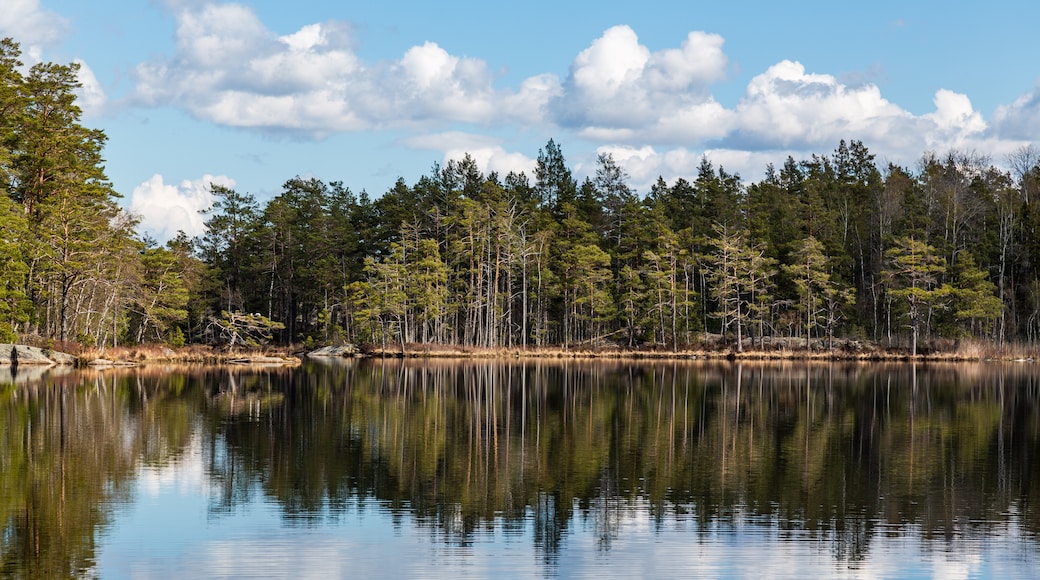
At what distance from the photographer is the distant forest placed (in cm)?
7825

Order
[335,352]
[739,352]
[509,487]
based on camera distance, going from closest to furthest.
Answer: [509,487] → [739,352] → [335,352]

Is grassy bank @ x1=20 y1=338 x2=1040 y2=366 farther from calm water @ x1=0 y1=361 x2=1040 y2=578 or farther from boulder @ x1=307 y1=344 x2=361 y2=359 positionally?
calm water @ x1=0 y1=361 x2=1040 y2=578

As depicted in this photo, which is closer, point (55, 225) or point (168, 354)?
point (55, 225)

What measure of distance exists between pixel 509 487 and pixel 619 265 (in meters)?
74.6

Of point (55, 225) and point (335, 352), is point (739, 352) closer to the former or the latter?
point (335, 352)

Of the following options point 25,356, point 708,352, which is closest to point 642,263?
point 708,352

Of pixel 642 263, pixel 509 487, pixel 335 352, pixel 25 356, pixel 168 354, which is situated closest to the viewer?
pixel 509 487

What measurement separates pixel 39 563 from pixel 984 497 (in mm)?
15723

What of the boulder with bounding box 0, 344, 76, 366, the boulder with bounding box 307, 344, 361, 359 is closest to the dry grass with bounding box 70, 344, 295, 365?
the boulder with bounding box 0, 344, 76, 366

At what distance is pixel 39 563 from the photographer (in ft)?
41.3

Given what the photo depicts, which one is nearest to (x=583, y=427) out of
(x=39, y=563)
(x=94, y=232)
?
(x=39, y=563)

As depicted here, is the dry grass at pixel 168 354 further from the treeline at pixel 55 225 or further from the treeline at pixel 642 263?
the treeline at pixel 642 263

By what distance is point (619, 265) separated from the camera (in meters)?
92.3

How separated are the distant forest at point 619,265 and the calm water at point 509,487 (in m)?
40.9
